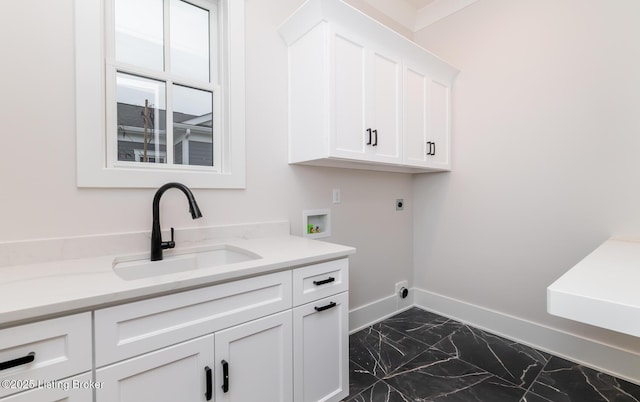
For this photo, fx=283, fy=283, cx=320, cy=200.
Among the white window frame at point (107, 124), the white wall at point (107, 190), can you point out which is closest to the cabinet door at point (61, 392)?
the white wall at point (107, 190)

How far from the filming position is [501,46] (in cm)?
223

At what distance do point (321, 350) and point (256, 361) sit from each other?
14.4 inches

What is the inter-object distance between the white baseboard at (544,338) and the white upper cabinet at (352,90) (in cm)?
136

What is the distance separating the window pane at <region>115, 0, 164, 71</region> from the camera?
4.77 feet

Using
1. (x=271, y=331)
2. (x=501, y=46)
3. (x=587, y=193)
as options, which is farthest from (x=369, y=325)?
(x=501, y=46)

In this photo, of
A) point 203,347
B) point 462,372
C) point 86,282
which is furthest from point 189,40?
point 462,372

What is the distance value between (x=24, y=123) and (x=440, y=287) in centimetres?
301

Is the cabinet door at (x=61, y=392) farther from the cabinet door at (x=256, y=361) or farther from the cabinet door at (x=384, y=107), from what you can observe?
the cabinet door at (x=384, y=107)

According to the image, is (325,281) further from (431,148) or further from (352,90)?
(431,148)

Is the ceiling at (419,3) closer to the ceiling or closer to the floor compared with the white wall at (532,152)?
closer to the ceiling

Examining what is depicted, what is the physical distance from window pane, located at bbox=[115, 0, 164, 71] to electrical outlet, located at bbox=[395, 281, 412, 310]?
99.2 inches

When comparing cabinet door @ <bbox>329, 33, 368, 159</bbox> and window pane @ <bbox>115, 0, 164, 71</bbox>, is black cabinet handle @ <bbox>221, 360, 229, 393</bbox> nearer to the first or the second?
cabinet door @ <bbox>329, 33, 368, 159</bbox>

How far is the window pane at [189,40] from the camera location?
163 cm

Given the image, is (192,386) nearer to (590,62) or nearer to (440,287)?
(440,287)
